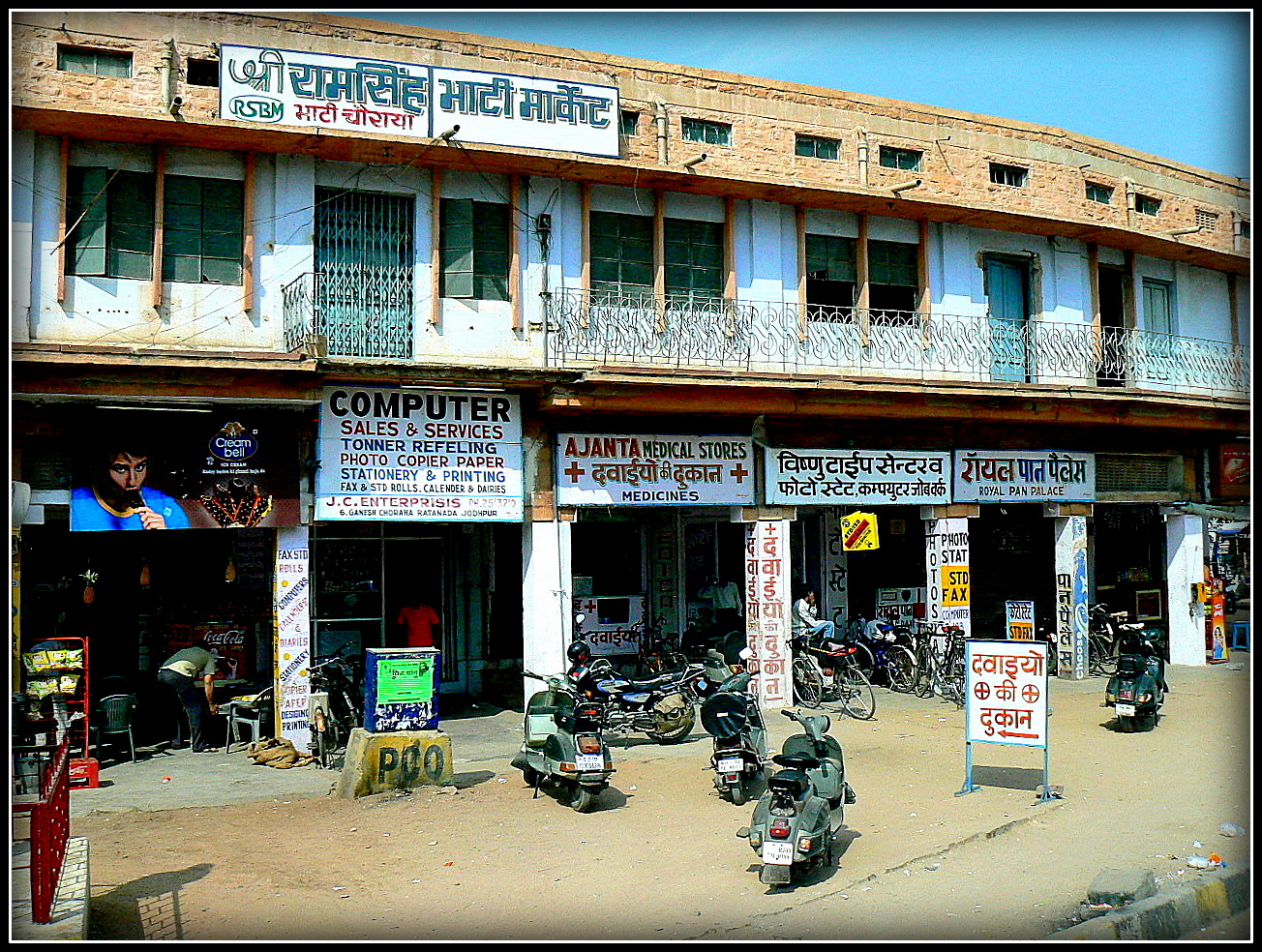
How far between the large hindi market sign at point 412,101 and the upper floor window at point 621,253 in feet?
3.41

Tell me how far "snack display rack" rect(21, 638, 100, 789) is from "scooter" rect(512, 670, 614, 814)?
14.3 ft

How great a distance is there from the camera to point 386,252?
46.4 ft

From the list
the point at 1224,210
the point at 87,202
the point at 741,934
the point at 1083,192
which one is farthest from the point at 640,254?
the point at 1224,210

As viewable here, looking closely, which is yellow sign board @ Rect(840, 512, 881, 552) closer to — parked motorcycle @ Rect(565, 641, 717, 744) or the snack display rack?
parked motorcycle @ Rect(565, 641, 717, 744)

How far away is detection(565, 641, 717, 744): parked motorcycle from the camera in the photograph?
13.0m

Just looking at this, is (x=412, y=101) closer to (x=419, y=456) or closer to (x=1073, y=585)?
(x=419, y=456)

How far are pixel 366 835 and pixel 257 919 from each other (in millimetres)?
2241

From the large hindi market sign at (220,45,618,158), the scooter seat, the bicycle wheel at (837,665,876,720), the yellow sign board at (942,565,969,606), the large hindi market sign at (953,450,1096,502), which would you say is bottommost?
the bicycle wheel at (837,665,876,720)

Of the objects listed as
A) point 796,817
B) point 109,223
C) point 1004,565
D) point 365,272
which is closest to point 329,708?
point 365,272

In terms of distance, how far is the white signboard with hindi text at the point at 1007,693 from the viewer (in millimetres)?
10438

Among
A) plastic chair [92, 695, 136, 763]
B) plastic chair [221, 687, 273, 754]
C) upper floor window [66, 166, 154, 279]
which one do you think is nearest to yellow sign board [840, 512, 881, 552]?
plastic chair [221, 687, 273, 754]

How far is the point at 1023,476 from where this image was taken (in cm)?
1841

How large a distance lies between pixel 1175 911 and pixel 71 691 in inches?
405

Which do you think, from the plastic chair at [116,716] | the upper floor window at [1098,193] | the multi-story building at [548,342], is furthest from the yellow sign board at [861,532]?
the plastic chair at [116,716]
